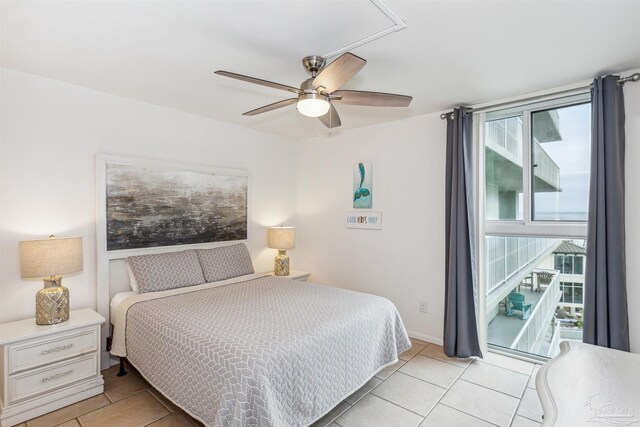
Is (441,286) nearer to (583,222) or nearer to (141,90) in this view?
(583,222)

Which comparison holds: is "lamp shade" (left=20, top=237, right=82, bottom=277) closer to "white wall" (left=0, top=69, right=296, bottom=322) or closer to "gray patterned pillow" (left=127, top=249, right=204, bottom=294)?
"white wall" (left=0, top=69, right=296, bottom=322)

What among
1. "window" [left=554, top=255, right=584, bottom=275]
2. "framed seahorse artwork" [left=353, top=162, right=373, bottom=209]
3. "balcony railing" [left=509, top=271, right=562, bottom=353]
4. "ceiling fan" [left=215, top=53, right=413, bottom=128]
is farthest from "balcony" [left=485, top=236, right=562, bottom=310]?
"ceiling fan" [left=215, top=53, right=413, bottom=128]

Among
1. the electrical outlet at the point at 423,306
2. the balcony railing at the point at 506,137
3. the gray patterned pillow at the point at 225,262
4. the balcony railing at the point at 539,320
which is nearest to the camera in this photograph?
the balcony railing at the point at 539,320

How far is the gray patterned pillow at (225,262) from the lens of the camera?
10.8ft

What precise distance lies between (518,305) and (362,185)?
6.60ft

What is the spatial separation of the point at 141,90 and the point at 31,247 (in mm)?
1472

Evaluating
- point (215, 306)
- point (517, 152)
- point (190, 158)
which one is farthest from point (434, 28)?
point (190, 158)

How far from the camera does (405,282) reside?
357 cm

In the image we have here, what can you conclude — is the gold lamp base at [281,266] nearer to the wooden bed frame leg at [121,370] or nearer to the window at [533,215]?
the wooden bed frame leg at [121,370]

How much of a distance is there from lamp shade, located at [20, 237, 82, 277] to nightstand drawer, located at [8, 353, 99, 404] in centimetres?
64

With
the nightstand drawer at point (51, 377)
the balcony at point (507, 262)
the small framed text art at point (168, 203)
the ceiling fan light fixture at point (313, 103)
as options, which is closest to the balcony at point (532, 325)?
the balcony at point (507, 262)

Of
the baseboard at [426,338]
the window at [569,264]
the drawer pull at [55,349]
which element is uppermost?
the window at [569,264]

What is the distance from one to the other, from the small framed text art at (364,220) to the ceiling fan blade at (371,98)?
69.9 inches

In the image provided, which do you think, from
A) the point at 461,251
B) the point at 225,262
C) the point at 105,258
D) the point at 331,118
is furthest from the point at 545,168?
the point at 105,258
